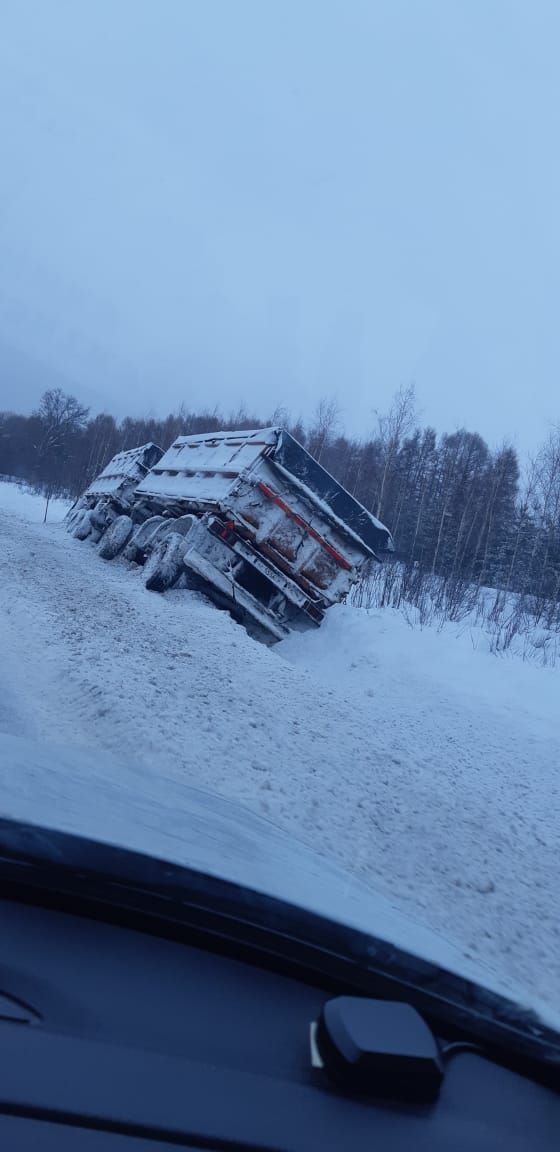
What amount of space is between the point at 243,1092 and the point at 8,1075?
305 mm

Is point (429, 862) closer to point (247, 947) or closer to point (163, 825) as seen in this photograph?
point (163, 825)

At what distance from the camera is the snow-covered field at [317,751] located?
2266mm

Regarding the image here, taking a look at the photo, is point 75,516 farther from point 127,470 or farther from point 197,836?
point 197,836

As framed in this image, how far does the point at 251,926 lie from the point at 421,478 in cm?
3927

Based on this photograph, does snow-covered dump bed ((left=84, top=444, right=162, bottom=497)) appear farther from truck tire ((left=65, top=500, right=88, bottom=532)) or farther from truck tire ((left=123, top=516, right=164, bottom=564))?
truck tire ((left=123, top=516, right=164, bottom=564))

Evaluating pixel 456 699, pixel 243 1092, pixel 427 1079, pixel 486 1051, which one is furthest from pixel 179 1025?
pixel 456 699

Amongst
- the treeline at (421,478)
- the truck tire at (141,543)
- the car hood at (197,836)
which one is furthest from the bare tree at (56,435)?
the car hood at (197,836)

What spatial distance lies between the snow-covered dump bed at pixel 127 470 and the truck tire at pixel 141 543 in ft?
14.8

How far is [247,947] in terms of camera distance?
1.25 m

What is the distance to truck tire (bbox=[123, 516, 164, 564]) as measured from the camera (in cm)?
1078

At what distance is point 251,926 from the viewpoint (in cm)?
126

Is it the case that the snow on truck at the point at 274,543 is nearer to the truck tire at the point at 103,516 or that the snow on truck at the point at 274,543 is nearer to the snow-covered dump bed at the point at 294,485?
the snow-covered dump bed at the point at 294,485

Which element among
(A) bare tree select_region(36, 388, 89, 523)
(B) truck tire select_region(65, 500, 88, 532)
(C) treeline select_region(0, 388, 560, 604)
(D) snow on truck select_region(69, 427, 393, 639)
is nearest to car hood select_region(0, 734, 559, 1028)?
(D) snow on truck select_region(69, 427, 393, 639)

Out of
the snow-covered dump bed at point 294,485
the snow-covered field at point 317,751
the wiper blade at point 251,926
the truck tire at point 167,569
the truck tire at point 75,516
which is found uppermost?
the snow-covered dump bed at point 294,485
